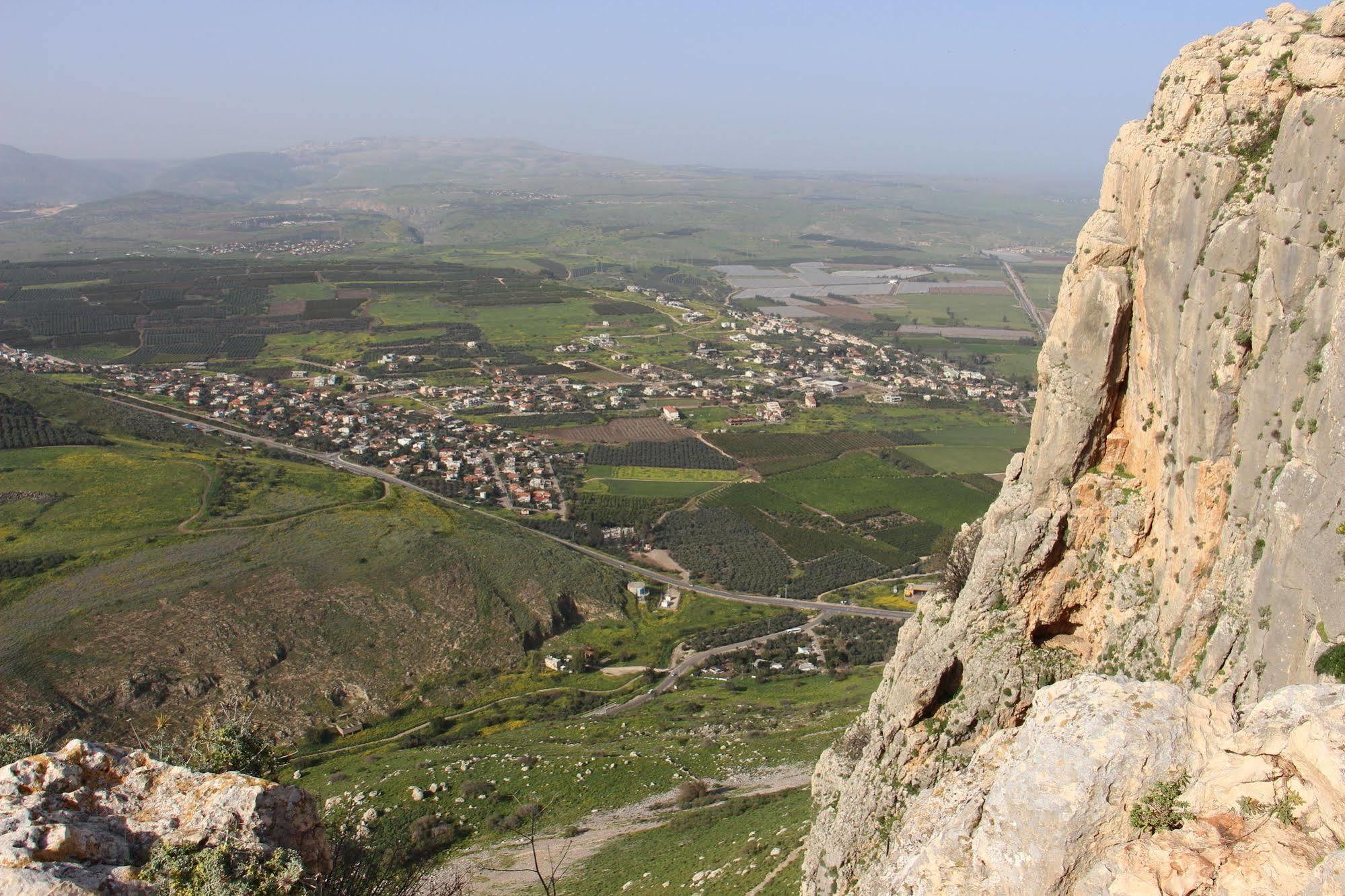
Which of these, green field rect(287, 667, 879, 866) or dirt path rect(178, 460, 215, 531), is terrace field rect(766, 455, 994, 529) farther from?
dirt path rect(178, 460, 215, 531)

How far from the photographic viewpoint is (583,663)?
64125 millimetres

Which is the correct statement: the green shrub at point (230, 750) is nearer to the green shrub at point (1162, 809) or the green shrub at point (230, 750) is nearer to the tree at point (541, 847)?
the tree at point (541, 847)

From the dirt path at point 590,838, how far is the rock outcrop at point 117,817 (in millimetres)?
15525

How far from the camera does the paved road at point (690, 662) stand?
57094mm

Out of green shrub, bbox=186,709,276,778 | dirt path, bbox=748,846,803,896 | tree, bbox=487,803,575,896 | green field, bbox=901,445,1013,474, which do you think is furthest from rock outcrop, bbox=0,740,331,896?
green field, bbox=901,445,1013,474

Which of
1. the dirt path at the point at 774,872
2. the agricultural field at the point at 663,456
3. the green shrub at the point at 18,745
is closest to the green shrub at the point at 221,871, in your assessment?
the green shrub at the point at 18,745

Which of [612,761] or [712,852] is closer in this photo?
[712,852]

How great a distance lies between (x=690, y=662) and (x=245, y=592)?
30974 millimetres

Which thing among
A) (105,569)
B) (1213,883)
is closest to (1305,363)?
(1213,883)

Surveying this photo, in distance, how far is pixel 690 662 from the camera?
6450 centimetres

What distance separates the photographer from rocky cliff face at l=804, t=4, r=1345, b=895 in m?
12.0

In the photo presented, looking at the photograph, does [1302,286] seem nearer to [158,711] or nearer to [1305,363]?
[1305,363]

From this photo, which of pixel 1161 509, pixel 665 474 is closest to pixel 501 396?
pixel 665 474

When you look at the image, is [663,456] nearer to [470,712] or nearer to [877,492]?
[877,492]
